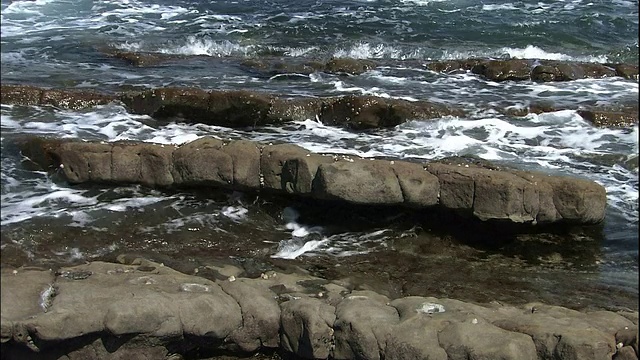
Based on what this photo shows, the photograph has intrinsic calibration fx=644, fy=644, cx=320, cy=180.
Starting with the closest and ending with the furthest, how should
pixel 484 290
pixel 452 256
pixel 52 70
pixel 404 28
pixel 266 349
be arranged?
1. pixel 266 349
2. pixel 484 290
3. pixel 452 256
4. pixel 52 70
5. pixel 404 28

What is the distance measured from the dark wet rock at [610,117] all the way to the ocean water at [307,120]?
22cm

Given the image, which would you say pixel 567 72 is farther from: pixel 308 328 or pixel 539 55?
pixel 308 328

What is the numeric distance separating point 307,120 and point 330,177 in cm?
476

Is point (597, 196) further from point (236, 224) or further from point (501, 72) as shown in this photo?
point (501, 72)

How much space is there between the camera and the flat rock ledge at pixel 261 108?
40.0 feet

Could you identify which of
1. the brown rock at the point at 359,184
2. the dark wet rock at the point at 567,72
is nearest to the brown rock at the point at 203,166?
the brown rock at the point at 359,184

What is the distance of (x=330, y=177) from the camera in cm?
819

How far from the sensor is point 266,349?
640 cm

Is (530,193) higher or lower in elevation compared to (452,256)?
higher

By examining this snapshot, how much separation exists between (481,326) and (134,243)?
4.21m

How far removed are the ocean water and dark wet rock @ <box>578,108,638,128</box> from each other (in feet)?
0.71

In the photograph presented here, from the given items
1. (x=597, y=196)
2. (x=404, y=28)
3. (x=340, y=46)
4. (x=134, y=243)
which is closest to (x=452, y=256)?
(x=597, y=196)

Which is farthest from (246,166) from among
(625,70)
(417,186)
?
(625,70)

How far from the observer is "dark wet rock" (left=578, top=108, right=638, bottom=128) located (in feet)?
41.0
